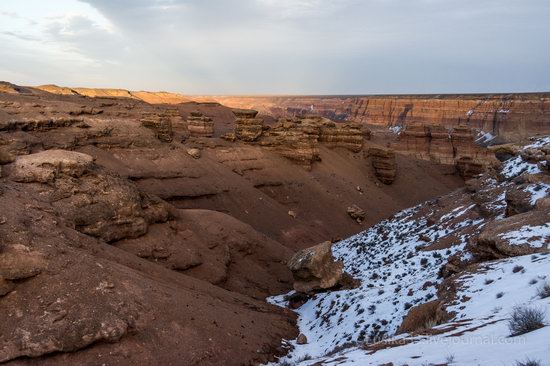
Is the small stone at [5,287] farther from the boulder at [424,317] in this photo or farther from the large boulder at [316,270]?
the large boulder at [316,270]

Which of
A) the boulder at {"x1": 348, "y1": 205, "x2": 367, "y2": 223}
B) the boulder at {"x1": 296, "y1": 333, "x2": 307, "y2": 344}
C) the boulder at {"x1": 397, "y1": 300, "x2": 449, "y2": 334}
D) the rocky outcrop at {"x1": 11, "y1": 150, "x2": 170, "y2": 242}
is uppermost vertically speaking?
the rocky outcrop at {"x1": 11, "y1": 150, "x2": 170, "y2": 242}

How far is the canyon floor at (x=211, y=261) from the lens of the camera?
31.2ft

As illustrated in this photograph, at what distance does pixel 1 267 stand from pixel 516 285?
11230mm

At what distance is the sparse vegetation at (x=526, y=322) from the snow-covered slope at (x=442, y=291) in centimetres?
19

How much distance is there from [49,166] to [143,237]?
Answer: 424cm

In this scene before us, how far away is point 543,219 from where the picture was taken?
1276 cm

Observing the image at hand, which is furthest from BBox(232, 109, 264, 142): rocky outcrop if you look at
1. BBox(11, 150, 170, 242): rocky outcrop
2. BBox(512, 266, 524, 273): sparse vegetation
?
BBox(512, 266, 524, 273): sparse vegetation

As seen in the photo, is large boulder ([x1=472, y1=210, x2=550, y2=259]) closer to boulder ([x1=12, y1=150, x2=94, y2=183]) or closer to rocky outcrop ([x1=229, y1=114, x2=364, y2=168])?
boulder ([x1=12, y1=150, x2=94, y2=183])

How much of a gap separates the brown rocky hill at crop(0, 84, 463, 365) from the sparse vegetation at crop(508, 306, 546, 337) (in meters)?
6.99

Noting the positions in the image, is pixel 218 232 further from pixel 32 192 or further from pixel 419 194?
pixel 419 194

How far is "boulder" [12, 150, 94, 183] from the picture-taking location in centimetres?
1502

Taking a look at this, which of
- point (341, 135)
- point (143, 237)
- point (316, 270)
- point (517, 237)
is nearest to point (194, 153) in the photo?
point (143, 237)

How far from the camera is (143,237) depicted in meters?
17.4

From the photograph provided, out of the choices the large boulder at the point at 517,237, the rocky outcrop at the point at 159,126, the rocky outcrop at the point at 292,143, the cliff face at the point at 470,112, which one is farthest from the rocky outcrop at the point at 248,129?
the cliff face at the point at 470,112
